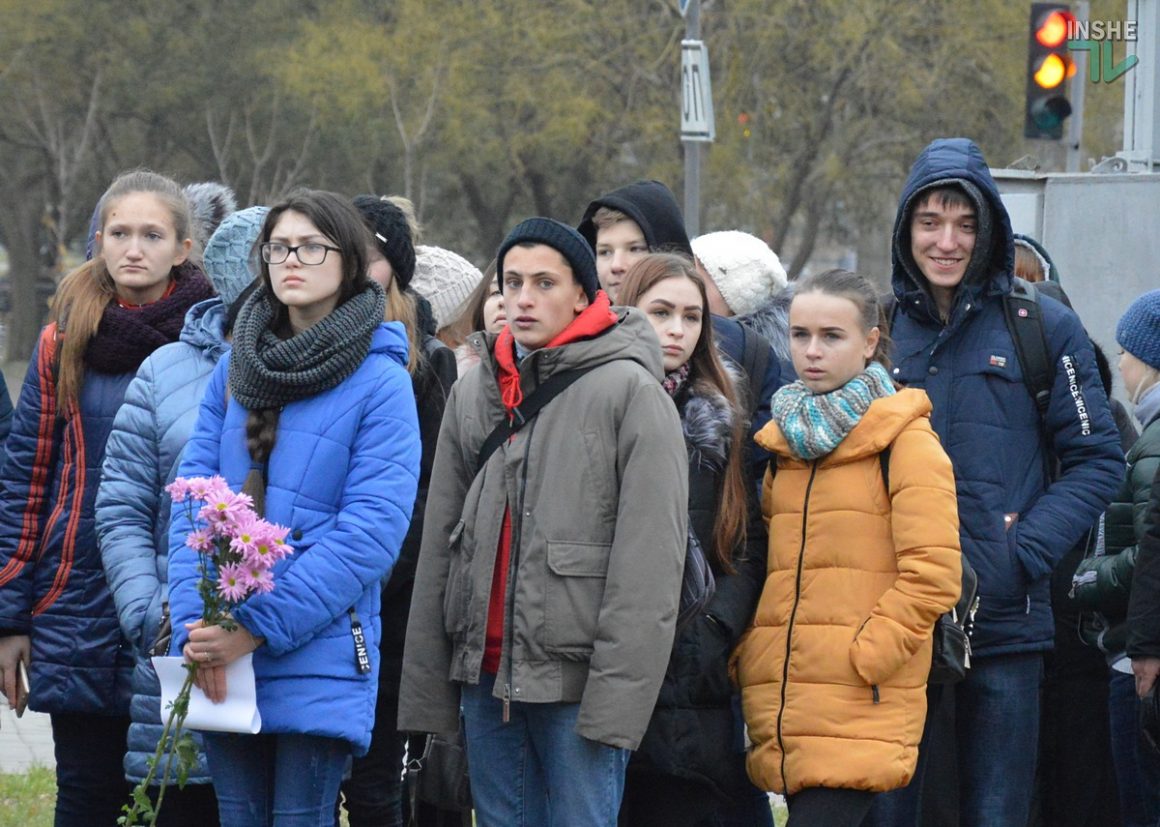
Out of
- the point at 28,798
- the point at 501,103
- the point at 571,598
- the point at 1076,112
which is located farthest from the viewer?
the point at 501,103

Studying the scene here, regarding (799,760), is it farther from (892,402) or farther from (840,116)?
(840,116)

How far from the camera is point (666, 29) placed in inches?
1001

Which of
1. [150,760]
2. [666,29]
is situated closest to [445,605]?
[150,760]

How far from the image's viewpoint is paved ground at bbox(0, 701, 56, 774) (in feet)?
25.2

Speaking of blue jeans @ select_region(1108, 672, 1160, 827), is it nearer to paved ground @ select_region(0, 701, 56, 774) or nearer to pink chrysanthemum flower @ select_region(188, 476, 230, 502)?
pink chrysanthemum flower @ select_region(188, 476, 230, 502)

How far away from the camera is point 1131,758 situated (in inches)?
207

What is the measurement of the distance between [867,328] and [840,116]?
21.8 meters

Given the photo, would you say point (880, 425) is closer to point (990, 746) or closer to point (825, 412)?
point (825, 412)

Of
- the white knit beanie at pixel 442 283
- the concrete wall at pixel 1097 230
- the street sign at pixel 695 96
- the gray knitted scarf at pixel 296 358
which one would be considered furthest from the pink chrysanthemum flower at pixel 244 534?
the street sign at pixel 695 96

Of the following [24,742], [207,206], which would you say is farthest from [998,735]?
[24,742]

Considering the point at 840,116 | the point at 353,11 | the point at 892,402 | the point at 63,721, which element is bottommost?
the point at 63,721

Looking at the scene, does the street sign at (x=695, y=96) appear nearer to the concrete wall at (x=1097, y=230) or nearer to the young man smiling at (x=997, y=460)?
the concrete wall at (x=1097, y=230)

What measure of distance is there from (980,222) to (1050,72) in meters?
8.43

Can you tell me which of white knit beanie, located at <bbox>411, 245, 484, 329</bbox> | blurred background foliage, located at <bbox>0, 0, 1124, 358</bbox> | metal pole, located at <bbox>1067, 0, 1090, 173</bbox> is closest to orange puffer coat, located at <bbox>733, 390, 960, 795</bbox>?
white knit beanie, located at <bbox>411, 245, 484, 329</bbox>
